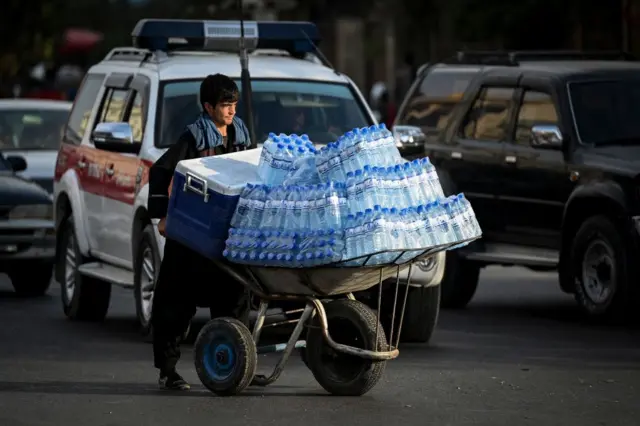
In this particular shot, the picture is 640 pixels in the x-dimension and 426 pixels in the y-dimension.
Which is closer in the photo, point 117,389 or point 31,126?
point 117,389

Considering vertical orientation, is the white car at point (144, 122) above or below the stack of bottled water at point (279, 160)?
below

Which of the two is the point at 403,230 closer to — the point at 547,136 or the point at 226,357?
the point at 226,357

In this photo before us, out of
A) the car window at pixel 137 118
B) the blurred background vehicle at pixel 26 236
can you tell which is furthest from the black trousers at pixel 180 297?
the blurred background vehicle at pixel 26 236

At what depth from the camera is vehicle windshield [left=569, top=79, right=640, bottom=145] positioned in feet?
53.3

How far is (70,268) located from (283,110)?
8.79 ft

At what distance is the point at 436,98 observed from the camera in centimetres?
1858

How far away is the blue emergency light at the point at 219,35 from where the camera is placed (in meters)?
15.6

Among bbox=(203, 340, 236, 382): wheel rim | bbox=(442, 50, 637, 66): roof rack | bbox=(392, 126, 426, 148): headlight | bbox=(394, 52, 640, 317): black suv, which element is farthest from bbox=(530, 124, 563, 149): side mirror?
bbox=(203, 340, 236, 382): wheel rim

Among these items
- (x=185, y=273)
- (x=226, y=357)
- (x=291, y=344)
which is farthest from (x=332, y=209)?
(x=185, y=273)

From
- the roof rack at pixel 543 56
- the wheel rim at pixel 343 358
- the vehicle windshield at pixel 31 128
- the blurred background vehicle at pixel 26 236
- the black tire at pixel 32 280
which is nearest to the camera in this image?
the wheel rim at pixel 343 358

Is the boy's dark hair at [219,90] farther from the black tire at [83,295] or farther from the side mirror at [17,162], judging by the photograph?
the side mirror at [17,162]

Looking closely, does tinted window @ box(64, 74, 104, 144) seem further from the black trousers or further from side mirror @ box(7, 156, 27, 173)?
the black trousers

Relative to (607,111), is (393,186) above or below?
above

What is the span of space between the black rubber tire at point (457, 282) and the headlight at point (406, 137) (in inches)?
92.4
